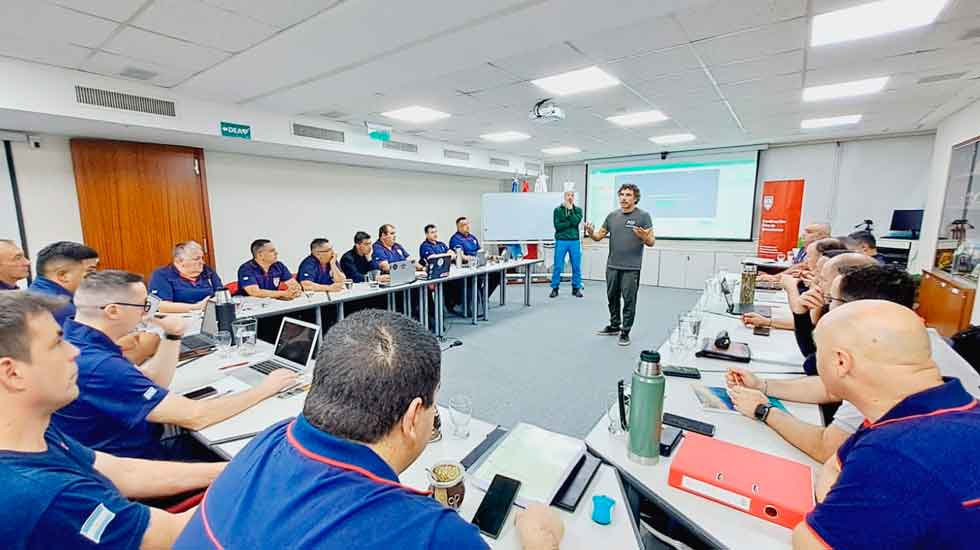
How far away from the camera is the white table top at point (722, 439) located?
0.98 meters

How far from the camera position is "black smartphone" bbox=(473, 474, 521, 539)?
3.24 ft

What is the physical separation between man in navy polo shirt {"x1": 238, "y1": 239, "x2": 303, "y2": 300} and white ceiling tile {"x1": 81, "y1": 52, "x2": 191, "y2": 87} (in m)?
1.47

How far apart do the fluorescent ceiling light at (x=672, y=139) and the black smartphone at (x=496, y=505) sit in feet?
20.6

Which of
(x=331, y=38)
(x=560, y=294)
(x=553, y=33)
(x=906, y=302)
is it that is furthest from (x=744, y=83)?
(x=560, y=294)

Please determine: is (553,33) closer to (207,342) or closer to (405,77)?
(405,77)

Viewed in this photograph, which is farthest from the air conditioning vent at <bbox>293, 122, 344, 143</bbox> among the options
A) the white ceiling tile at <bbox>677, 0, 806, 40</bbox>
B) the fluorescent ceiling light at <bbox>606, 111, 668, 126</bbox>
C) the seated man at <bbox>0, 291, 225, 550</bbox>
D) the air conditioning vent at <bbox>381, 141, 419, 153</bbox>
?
Answer: the seated man at <bbox>0, 291, 225, 550</bbox>

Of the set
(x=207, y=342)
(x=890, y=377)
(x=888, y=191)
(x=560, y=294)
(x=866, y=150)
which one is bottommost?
(x=560, y=294)

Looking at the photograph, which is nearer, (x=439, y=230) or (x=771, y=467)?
(x=771, y=467)

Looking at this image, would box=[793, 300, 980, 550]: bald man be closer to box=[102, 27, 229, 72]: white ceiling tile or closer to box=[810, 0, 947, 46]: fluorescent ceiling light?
box=[810, 0, 947, 46]: fluorescent ceiling light

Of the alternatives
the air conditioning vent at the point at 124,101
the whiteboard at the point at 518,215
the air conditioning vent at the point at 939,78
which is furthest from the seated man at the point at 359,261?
the air conditioning vent at the point at 939,78

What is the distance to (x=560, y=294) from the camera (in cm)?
730

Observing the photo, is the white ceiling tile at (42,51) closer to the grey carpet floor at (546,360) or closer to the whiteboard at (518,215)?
the grey carpet floor at (546,360)

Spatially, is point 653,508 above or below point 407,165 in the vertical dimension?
below

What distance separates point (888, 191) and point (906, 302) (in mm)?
6629
